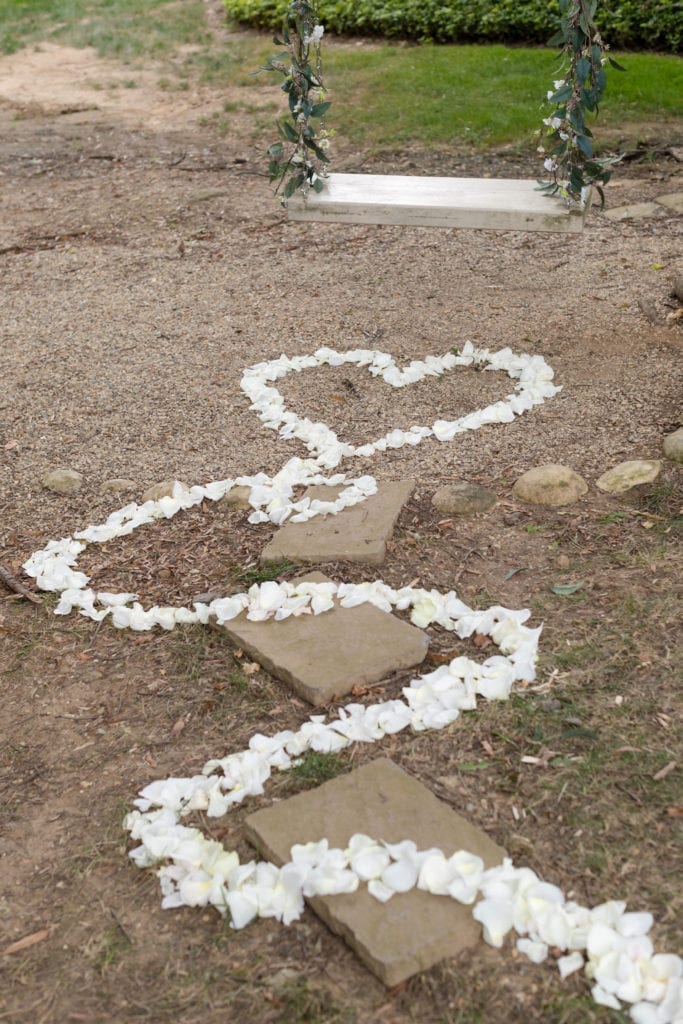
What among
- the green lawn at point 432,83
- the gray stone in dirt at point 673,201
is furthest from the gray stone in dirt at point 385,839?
the green lawn at point 432,83

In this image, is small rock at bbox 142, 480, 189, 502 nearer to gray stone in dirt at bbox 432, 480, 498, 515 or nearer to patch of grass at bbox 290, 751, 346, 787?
gray stone in dirt at bbox 432, 480, 498, 515

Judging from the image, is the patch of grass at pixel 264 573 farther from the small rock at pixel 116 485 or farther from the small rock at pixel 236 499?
the small rock at pixel 116 485

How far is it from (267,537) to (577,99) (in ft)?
7.05

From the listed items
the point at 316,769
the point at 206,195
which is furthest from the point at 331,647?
the point at 206,195

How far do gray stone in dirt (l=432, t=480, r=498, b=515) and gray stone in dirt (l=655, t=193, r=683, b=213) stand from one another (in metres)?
3.50

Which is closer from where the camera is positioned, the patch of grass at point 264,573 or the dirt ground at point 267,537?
the dirt ground at point 267,537

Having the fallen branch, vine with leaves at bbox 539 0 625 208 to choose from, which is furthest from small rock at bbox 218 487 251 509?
vine with leaves at bbox 539 0 625 208

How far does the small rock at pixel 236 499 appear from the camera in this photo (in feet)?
12.6

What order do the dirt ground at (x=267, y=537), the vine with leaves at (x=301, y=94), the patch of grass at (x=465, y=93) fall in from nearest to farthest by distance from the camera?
the dirt ground at (x=267, y=537), the vine with leaves at (x=301, y=94), the patch of grass at (x=465, y=93)

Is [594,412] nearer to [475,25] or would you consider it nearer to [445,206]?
[445,206]

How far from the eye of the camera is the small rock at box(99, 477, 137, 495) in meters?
4.07

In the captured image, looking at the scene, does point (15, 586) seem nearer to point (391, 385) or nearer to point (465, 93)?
point (391, 385)

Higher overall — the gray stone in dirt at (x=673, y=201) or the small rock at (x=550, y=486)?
the gray stone in dirt at (x=673, y=201)

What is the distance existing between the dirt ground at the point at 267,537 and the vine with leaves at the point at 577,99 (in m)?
0.82
